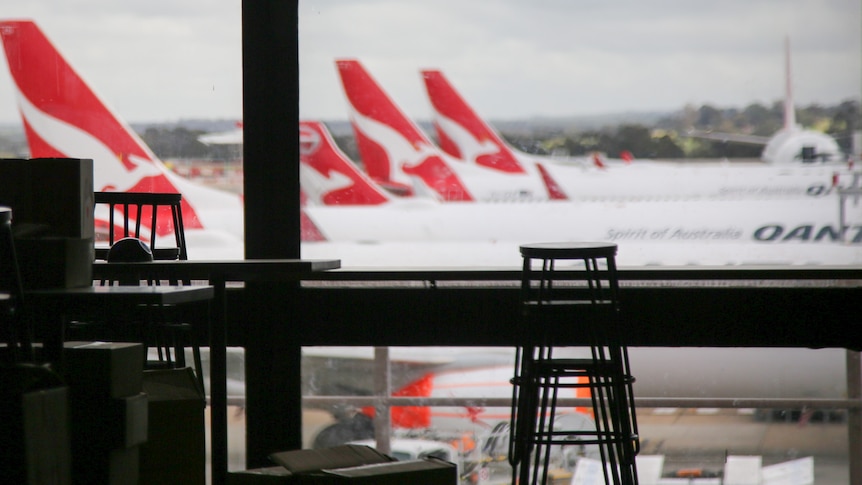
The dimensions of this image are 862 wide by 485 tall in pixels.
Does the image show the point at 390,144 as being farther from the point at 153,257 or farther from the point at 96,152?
the point at 153,257

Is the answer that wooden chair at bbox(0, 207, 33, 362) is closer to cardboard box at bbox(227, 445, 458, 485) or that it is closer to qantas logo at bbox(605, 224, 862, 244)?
cardboard box at bbox(227, 445, 458, 485)

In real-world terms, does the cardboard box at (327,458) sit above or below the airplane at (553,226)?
below

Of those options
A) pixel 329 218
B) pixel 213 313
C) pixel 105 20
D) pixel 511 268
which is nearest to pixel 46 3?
pixel 105 20

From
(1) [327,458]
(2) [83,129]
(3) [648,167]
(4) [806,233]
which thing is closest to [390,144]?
(3) [648,167]

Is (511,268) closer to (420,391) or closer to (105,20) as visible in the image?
(105,20)

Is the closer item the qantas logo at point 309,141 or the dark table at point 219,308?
the dark table at point 219,308

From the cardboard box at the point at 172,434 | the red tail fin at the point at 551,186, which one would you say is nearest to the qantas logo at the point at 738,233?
the red tail fin at the point at 551,186

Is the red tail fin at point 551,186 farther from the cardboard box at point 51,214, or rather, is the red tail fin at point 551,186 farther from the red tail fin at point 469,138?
the cardboard box at point 51,214

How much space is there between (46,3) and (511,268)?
2.48 m

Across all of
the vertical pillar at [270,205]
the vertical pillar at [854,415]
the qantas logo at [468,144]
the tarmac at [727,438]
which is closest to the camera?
the vertical pillar at [270,205]

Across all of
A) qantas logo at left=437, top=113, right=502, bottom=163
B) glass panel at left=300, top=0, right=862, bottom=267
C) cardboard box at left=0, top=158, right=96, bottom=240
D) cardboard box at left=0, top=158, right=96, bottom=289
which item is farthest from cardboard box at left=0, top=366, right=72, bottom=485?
qantas logo at left=437, top=113, right=502, bottom=163

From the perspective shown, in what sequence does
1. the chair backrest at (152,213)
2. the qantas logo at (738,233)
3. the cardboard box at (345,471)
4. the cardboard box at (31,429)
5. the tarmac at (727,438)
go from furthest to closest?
the qantas logo at (738,233) < the tarmac at (727,438) < the chair backrest at (152,213) < the cardboard box at (345,471) < the cardboard box at (31,429)

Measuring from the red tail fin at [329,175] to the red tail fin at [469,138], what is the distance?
1.43ft

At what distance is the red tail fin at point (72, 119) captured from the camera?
12.4 ft
